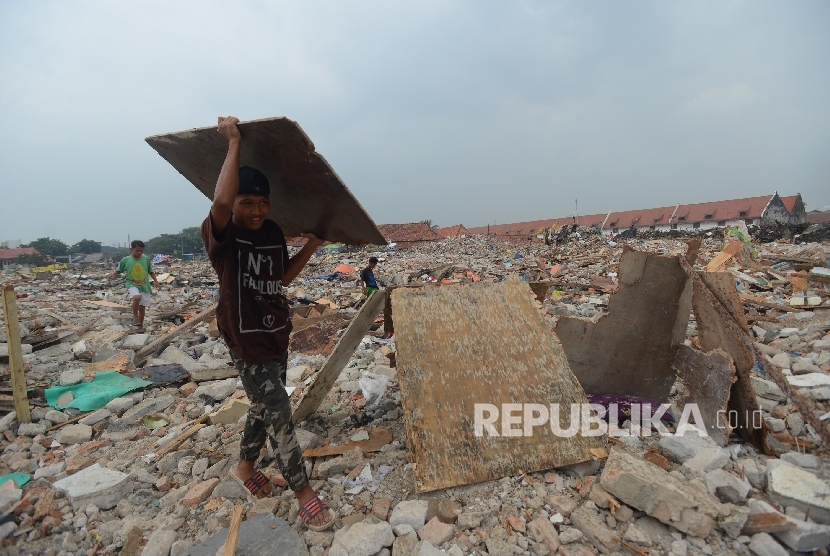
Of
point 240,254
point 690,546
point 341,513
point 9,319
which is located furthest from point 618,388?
point 9,319

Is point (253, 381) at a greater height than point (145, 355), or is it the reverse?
A: point (253, 381)

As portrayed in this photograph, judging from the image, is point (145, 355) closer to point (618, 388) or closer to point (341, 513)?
point (341, 513)

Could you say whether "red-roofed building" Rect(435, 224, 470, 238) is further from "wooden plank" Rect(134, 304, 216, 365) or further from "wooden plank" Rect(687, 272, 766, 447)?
"wooden plank" Rect(687, 272, 766, 447)

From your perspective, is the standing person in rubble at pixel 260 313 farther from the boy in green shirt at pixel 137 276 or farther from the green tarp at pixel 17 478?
the boy in green shirt at pixel 137 276

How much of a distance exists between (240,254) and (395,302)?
2.80ft

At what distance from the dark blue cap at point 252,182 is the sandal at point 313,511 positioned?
1.28 m

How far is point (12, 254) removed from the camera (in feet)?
122

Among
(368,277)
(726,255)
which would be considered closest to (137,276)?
(368,277)

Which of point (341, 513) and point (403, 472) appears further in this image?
point (403, 472)

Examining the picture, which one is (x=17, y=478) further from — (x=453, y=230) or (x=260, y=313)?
(x=453, y=230)

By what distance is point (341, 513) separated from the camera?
174 cm

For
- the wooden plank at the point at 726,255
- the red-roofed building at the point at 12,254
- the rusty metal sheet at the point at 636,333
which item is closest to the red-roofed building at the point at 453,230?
the wooden plank at the point at 726,255

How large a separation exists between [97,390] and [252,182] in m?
2.93

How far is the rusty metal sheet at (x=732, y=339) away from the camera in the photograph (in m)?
1.99
